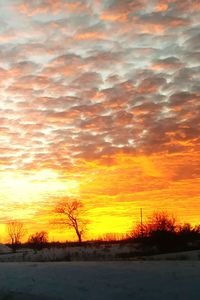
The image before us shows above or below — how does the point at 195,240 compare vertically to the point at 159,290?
above

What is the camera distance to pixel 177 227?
50.3 meters

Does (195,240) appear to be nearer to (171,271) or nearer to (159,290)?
(171,271)

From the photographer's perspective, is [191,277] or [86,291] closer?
[86,291]

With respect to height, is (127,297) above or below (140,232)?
below

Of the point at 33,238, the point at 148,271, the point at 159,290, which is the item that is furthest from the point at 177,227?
the point at 33,238

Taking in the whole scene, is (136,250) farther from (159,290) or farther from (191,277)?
(159,290)

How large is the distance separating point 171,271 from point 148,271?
3.61 feet

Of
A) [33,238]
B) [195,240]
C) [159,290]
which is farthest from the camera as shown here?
[33,238]

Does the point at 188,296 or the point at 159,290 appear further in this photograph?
the point at 159,290

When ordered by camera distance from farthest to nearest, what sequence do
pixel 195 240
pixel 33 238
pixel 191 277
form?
pixel 33 238 → pixel 195 240 → pixel 191 277

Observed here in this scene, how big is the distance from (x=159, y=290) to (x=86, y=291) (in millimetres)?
2590

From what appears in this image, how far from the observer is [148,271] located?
22.5 m

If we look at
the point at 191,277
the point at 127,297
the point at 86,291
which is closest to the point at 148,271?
the point at 191,277

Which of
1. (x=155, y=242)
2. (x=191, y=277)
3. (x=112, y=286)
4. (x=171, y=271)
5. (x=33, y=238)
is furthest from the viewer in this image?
(x=33, y=238)
